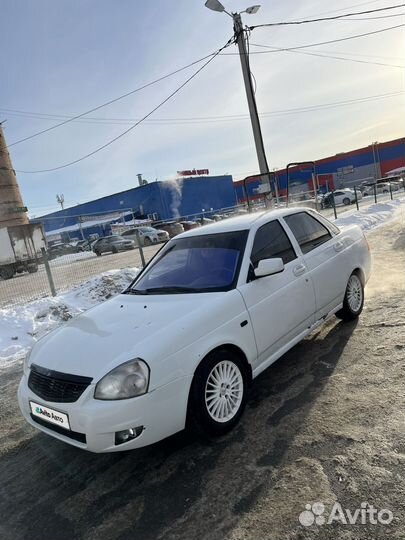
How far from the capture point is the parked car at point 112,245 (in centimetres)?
2827

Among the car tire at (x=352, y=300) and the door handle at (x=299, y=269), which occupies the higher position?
the door handle at (x=299, y=269)

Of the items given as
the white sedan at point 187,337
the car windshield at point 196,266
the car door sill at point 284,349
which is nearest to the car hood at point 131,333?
the white sedan at point 187,337

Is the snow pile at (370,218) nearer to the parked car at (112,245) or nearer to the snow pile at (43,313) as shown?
the snow pile at (43,313)

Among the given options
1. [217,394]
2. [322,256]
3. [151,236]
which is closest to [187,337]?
[217,394]

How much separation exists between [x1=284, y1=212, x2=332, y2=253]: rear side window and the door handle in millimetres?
246

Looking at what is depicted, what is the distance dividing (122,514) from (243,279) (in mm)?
1949

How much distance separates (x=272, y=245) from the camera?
13.4 feet

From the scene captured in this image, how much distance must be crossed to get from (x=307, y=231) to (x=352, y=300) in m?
1.14

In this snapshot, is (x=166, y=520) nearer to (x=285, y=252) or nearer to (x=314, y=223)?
(x=285, y=252)

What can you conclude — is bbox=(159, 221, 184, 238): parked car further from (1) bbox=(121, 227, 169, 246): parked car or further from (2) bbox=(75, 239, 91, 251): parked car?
(2) bbox=(75, 239, 91, 251): parked car

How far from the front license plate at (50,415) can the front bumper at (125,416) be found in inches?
1.6

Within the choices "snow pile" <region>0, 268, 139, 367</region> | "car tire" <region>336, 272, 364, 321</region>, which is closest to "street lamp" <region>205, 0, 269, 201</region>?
"snow pile" <region>0, 268, 139, 367</region>

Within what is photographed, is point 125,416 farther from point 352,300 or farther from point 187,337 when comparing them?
point 352,300

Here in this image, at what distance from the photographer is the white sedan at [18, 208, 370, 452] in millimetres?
2689
